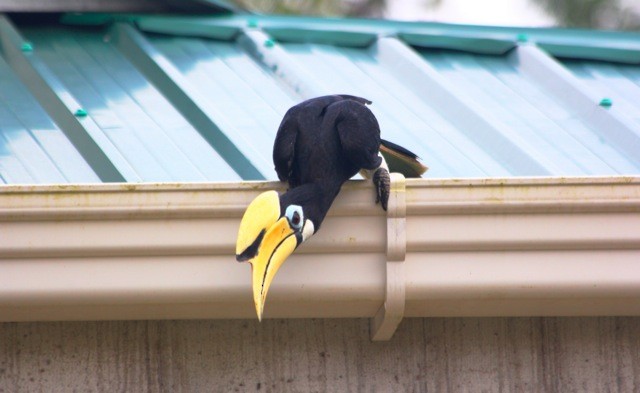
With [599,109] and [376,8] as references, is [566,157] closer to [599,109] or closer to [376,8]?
[599,109]

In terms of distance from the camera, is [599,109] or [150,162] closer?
[150,162]

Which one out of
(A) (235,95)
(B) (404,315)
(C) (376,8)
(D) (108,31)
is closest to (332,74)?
(A) (235,95)

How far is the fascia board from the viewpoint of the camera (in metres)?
2.87

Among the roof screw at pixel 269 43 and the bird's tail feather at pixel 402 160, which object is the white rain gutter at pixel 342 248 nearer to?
A: the bird's tail feather at pixel 402 160

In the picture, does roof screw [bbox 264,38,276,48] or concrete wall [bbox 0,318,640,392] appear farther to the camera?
roof screw [bbox 264,38,276,48]

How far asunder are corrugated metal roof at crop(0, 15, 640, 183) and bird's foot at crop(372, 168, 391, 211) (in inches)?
25.7

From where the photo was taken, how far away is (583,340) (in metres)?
3.17

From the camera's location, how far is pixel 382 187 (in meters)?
2.91

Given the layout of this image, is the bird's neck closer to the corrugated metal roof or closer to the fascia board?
the fascia board

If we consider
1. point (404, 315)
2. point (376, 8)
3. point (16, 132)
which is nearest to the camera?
point (404, 315)

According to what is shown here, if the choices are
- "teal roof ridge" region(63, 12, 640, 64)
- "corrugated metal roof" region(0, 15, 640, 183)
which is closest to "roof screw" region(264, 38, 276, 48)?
"corrugated metal roof" region(0, 15, 640, 183)

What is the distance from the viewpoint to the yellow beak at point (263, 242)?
8.87 ft

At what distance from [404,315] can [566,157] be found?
43.6 inches

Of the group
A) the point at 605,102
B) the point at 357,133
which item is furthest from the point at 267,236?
the point at 605,102
